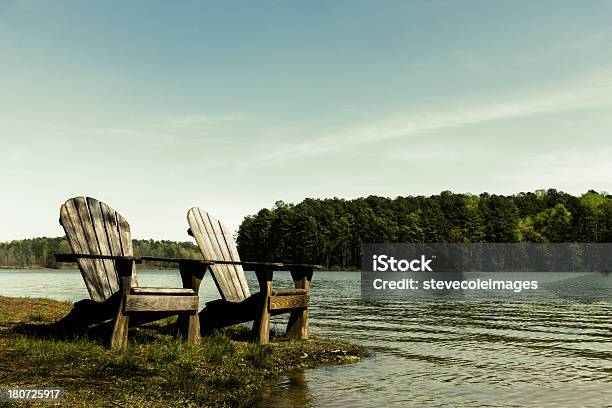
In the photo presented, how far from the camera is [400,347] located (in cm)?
1188

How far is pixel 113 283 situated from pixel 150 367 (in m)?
2.43

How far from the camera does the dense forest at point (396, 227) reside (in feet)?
458

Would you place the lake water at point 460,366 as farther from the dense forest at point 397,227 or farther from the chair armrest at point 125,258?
the dense forest at point 397,227

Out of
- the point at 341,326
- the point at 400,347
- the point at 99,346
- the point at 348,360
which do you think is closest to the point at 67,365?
the point at 99,346

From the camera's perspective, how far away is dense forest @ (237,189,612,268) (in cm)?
13975

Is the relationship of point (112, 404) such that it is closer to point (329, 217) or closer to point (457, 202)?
point (329, 217)

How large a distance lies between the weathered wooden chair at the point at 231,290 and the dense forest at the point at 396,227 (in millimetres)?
126218

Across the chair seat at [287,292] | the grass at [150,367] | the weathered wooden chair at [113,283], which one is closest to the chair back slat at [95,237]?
the weathered wooden chair at [113,283]

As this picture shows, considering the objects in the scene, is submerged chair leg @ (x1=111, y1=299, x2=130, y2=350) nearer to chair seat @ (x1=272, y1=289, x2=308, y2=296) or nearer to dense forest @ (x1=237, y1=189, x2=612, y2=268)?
chair seat @ (x1=272, y1=289, x2=308, y2=296)

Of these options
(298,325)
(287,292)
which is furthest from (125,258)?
(298,325)

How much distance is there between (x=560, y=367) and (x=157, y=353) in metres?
6.71

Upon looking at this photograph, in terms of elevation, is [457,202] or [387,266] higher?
[457,202]

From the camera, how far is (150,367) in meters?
6.94

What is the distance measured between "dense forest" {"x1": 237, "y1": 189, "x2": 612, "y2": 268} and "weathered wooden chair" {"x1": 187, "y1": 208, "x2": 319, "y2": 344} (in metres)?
126
